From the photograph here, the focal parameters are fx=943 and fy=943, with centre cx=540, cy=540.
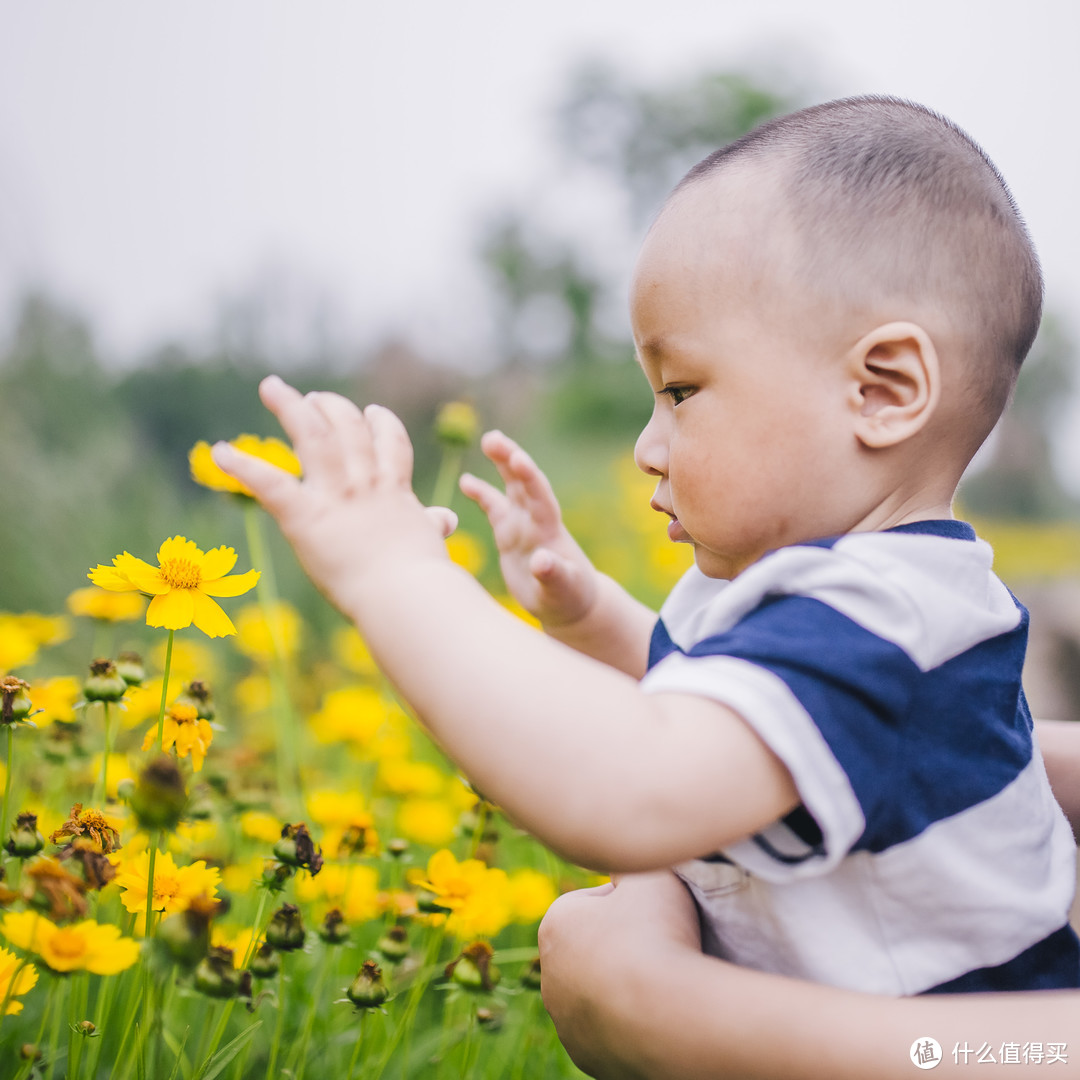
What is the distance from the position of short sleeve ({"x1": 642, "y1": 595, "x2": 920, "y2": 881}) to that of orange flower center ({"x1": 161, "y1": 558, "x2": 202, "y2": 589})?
1.02ft

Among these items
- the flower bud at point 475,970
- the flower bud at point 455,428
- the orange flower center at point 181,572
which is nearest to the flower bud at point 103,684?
the orange flower center at point 181,572

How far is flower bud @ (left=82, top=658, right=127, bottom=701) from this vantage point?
0.67 metres

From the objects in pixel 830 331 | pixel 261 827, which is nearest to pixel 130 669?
pixel 261 827

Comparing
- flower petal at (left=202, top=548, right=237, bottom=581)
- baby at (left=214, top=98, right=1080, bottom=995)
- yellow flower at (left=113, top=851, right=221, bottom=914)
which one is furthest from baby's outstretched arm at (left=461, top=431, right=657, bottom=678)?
yellow flower at (left=113, top=851, right=221, bottom=914)

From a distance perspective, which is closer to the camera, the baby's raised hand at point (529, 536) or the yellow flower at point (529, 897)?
the baby's raised hand at point (529, 536)

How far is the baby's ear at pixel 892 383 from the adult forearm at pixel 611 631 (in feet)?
1.10

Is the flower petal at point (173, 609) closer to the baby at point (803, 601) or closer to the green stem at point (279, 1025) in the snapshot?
the baby at point (803, 601)

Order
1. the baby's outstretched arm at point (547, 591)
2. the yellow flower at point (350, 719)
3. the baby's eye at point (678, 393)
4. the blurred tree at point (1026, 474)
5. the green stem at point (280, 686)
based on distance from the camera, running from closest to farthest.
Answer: the baby's eye at point (678, 393) < the baby's outstretched arm at point (547, 591) < the green stem at point (280, 686) < the yellow flower at point (350, 719) < the blurred tree at point (1026, 474)

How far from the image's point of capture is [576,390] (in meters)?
9.62

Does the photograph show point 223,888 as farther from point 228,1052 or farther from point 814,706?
point 814,706

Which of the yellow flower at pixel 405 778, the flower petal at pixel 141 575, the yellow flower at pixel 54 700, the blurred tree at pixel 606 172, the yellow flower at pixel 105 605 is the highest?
the blurred tree at pixel 606 172

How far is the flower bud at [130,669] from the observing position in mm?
718

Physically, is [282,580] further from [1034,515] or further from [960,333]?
[1034,515]

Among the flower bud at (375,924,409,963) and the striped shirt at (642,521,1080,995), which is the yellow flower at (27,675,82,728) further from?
the striped shirt at (642,521,1080,995)
